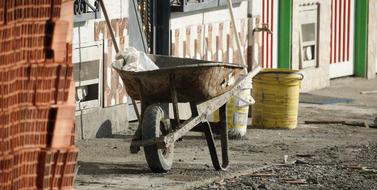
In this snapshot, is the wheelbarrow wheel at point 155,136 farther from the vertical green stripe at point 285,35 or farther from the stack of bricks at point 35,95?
the vertical green stripe at point 285,35

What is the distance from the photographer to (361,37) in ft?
78.8

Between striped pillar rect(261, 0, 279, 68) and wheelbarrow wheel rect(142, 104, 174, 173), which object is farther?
striped pillar rect(261, 0, 279, 68)

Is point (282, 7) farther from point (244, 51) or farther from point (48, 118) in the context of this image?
point (48, 118)

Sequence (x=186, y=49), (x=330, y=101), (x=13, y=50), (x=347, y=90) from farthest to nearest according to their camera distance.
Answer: (x=347, y=90)
(x=330, y=101)
(x=186, y=49)
(x=13, y=50)

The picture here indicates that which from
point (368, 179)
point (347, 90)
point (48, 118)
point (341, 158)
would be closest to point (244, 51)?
point (347, 90)

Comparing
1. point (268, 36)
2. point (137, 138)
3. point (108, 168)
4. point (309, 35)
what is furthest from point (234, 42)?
point (137, 138)

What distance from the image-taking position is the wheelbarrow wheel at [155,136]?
41.8 ft

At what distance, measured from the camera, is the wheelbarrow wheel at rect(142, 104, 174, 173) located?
1273 cm

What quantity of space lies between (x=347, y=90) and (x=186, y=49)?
5151mm

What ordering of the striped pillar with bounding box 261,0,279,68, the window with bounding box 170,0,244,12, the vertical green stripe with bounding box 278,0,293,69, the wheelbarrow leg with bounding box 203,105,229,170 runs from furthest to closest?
the vertical green stripe with bounding box 278,0,293,69
the striped pillar with bounding box 261,0,279,68
the window with bounding box 170,0,244,12
the wheelbarrow leg with bounding box 203,105,229,170

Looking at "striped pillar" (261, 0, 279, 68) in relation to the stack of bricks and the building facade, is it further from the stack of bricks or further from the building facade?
the stack of bricks

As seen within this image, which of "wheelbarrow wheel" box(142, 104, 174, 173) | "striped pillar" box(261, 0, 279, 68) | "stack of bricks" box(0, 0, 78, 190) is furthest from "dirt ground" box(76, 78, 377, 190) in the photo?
"stack of bricks" box(0, 0, 78, 190)

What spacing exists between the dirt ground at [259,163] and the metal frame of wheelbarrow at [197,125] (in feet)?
0.81

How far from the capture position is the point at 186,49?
1755 cm
